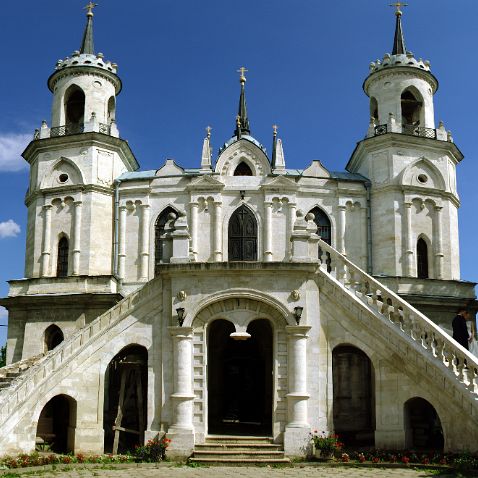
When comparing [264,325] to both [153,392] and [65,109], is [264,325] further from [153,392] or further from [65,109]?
[65,109]

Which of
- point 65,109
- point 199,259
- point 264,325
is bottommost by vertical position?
point 264,325

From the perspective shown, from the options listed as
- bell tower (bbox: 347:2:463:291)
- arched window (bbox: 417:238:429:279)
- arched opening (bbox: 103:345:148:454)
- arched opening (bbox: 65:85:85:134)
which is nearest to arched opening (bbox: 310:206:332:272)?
bell tower (bbox: 347:2:463:291)

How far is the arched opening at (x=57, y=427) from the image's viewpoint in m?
24.7

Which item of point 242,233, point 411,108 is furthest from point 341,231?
point 411,108

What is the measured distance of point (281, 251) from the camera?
120 feet

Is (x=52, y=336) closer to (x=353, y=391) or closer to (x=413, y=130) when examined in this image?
(x=353, y=391)

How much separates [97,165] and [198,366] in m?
16.4

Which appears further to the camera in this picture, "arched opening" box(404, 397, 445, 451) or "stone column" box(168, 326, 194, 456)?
"arched opening" box(404, 397, 445, 451)

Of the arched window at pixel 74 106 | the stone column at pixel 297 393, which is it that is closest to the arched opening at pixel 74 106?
the arched window at pixel 74 106

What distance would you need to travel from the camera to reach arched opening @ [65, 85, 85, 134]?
39.6 meters

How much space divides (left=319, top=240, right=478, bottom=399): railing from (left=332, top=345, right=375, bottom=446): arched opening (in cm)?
361

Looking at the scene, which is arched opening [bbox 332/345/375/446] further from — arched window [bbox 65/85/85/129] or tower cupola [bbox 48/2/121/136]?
arched window [bbox 65/85/85/129]

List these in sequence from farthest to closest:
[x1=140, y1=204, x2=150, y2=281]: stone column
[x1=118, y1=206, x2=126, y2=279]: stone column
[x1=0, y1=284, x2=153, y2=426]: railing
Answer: [x1=118, y1=206, x2=126, y2=279]: stone column < [x1=140, y1=204, x2=150, y2=281]: stone column < [x1=0, y1=284, x2=153, y2=426]: railing

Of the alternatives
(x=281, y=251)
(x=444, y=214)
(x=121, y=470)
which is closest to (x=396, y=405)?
(x=121, y=470)
